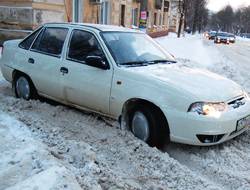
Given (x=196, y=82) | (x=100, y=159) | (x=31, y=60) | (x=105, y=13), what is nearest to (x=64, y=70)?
(x=31, y=60)

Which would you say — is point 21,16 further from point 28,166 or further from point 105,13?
point 28,166

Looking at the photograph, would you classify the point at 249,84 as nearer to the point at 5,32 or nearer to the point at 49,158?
the point at 49,158

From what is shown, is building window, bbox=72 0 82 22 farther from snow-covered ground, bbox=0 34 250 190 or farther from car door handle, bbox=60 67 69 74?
snow-covered ground, bbox=0 34 250 190

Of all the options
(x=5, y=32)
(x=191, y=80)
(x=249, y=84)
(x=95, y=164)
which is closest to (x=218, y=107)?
(x=191, y=80)

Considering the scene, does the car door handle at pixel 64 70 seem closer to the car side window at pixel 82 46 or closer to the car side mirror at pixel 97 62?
the car side window at pixel 82 46

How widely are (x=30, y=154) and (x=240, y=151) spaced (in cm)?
272

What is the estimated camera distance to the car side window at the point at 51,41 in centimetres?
519

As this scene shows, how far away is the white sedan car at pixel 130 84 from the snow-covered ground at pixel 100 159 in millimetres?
262

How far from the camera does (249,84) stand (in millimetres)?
9062

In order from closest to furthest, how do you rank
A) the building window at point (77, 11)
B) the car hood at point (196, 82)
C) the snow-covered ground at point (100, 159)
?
the snow-covered ground at point (100, 159) < the car hood at point (196, 82) < the building window at point (77, 11)

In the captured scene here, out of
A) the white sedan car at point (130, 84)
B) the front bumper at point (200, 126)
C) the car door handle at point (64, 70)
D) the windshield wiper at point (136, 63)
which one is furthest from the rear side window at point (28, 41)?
the front bumper at point (200, 126)

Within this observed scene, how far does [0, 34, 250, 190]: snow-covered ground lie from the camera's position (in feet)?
9.46

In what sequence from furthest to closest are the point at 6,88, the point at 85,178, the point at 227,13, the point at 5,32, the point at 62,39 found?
the point at 227,13
the point at 5,32
the point at 6,88
the point at 62,39
the point at 85,178

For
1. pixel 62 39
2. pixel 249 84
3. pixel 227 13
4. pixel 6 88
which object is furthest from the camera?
pixel 227 13
